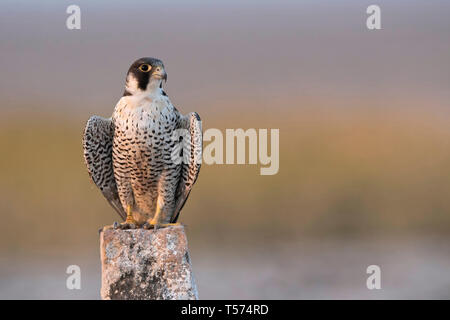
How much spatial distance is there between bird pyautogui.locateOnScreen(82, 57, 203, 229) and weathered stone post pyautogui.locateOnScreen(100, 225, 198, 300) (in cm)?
23

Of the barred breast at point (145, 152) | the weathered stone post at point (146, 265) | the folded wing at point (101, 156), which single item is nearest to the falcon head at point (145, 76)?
the barred breast at point (145, 152)

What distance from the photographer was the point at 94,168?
7078mm

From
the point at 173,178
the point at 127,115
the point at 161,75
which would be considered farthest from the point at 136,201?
the point at 161,75

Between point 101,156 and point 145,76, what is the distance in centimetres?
109

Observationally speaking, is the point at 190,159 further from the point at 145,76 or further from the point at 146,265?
the point at 146,265

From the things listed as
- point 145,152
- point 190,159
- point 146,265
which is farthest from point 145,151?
point 146,265

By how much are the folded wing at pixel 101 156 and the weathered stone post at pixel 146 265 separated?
1.06m

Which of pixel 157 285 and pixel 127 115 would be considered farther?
pixel 127 115

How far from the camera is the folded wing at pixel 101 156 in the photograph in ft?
22.7

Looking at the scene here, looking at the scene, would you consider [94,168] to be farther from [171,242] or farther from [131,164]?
[171,242]

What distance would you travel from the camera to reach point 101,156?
7.05 meters

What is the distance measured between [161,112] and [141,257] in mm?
1507

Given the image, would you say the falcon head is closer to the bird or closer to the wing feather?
the bird
